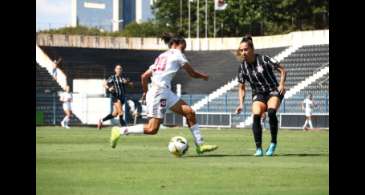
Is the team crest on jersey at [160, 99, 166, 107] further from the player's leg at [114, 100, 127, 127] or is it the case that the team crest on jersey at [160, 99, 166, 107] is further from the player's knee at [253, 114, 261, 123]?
the player's leg at [114, 100, 127, 127]

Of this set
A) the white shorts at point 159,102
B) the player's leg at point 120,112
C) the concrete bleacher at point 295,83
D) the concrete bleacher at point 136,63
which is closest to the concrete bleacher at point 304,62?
the concrete bleacher at point 295,83

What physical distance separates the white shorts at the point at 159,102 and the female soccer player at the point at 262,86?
4.42 feet

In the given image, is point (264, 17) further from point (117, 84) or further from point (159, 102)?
point (159, 102)

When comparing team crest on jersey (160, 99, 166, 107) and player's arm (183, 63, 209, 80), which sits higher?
player's arm (183, 63, 209, 80)

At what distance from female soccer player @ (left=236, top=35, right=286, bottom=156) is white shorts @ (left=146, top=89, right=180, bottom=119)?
1.35 metres

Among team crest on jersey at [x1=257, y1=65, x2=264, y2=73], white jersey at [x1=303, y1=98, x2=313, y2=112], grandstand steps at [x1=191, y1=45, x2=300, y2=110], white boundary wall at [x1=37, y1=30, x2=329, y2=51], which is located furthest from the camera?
white boundary wall at [x1=37, y1=30, x2=329, y2=51]

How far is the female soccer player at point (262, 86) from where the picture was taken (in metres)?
15.0

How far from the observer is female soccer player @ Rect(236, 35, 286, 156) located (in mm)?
15031

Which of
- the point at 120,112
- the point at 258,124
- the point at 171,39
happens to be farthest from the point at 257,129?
the point at 120,112

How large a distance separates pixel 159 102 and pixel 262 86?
178 centimetres

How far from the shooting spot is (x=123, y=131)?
15.4 m

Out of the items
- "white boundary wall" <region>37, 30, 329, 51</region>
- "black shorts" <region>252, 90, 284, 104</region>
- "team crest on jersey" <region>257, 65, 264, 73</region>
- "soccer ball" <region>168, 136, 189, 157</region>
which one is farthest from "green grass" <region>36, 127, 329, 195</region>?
"white boundary wall" <region>37, 30, 329, 51</region>

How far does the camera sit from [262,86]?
1526cm
